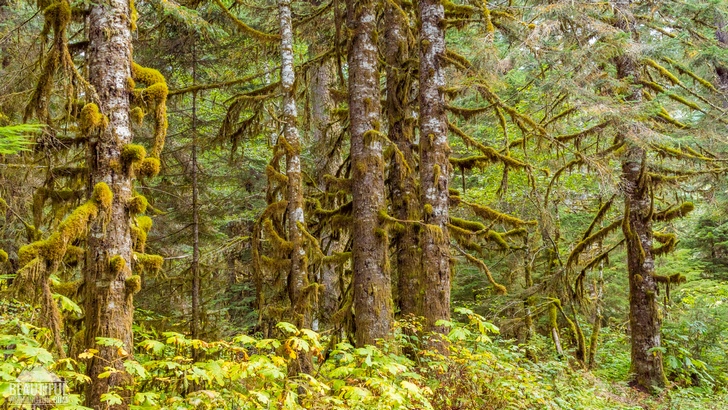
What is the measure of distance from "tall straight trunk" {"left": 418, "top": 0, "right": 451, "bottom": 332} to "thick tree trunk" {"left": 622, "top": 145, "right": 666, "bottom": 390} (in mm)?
4460

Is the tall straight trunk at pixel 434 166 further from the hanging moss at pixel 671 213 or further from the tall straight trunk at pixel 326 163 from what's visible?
the hanging moss at pixel 671 213

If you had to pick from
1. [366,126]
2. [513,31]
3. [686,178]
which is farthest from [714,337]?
[366,126]

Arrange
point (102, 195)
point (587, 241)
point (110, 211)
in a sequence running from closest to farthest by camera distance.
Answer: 1. point (102, 195)
2. point (110, 211)
3. point (587, 241)

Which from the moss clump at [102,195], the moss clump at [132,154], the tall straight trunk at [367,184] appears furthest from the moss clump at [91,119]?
the tall straight trunk at [367,184]

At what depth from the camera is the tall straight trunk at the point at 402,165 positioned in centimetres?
891

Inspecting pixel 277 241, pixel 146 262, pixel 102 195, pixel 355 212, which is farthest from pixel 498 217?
pixel 102 195

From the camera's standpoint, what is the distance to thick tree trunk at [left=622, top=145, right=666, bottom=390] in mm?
10133

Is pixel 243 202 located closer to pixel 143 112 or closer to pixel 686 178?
pixel 143 112

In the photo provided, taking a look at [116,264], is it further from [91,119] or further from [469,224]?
[469,224]

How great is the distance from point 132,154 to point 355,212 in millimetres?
3765

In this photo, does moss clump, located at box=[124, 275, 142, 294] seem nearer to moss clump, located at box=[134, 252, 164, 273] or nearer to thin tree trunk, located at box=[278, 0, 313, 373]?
moss clump, located at box=[134, 252, 164, 273]

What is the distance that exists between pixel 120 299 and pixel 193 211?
19.6 feet

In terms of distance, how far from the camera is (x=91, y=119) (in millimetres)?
5035

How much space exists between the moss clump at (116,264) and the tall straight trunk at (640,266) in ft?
Answer: 30.4
